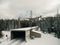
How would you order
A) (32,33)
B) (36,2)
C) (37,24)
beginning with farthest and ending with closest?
(37,24) < (32,33) < (36,2)

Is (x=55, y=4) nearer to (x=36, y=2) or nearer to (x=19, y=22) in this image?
(x=36, y=2)

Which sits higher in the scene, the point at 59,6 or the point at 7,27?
the point at 59,6

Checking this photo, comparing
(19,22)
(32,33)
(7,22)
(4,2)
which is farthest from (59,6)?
(7,22)

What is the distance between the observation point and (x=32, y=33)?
29.9 ft

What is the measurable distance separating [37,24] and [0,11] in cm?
1276

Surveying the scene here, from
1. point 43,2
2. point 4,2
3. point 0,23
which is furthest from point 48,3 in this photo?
point 0,23

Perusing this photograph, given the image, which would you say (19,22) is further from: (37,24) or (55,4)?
(55,4)

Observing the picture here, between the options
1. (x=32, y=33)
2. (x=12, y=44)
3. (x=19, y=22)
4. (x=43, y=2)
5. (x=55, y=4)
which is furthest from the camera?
(x=19, y=22)

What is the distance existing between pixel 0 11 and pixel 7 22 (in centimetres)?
1163

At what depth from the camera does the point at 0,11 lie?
480 centimetres

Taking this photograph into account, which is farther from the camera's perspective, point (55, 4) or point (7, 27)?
point (7, 27)

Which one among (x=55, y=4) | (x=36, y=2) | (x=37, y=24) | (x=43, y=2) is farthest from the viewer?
(x=37, y=24)

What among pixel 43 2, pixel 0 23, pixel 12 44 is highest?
pixel 43 2

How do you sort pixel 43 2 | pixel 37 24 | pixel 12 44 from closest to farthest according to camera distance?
pixel 43 2 → pixel 12 44 → pixel 37 24
